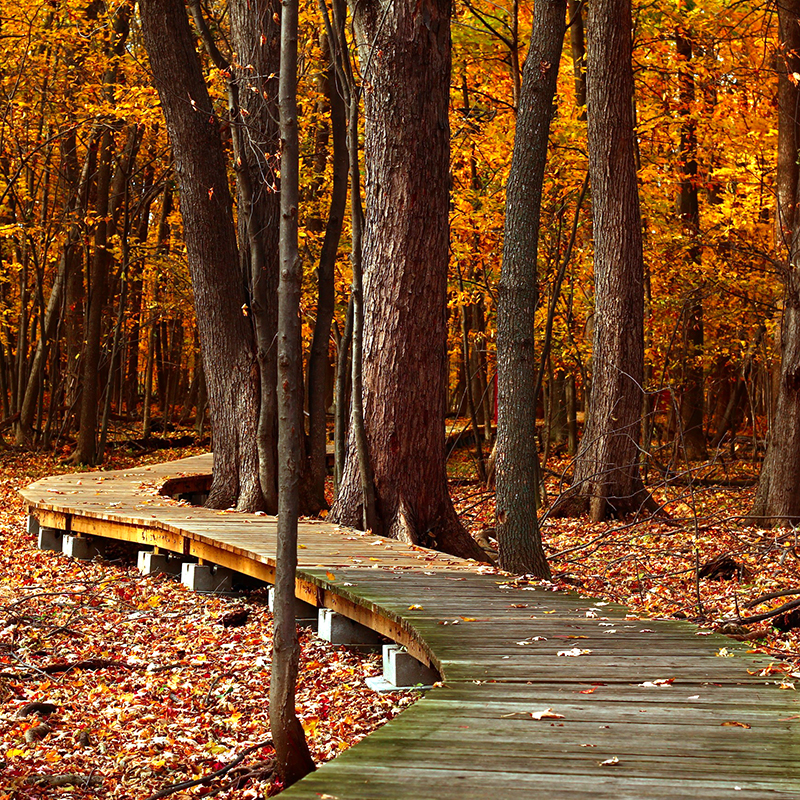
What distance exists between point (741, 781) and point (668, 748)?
322 millimetres

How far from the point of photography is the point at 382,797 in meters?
2.38

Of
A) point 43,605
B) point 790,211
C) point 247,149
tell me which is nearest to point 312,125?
point 247,149

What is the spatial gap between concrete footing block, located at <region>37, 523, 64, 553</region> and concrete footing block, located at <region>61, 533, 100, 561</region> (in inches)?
21.8

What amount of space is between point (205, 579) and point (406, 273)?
10.9 feet

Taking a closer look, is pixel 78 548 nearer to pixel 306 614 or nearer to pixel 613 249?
pixel 306 614

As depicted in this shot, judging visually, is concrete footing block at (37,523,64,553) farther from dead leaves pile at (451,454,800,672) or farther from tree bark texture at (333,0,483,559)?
dead leaves pile at (451,454,800,672)

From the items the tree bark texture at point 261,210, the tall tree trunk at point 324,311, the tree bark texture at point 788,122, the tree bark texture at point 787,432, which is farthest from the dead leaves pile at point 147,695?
the tree bark texture at point 788,122

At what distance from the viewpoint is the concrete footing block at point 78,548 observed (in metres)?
9.84

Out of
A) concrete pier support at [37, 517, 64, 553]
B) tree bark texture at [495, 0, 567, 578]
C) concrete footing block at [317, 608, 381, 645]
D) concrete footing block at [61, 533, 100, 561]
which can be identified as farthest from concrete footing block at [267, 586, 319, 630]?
concrete pier support at [37, 517, 64, 553]

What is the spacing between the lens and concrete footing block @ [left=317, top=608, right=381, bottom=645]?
19.1 ft

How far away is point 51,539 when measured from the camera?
414 inches

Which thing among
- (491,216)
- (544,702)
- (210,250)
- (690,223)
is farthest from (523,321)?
(690,223)

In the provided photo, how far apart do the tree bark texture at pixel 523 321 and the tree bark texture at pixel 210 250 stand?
349cm

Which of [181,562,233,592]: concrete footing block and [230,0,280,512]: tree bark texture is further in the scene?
[230,0,280,512]: tree bark texture
